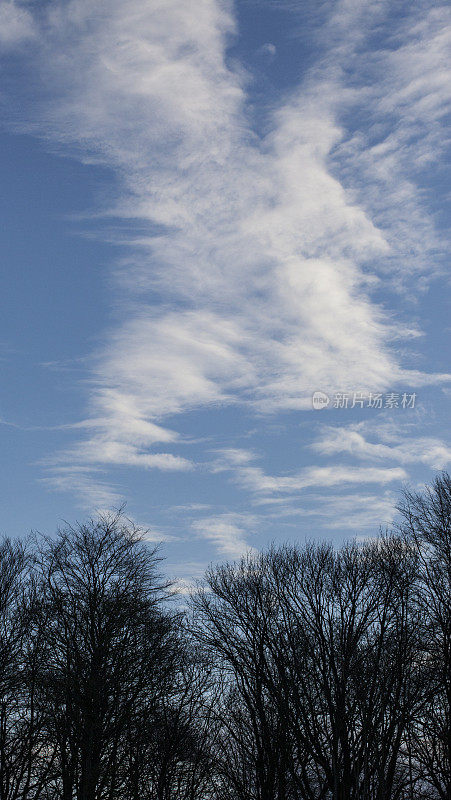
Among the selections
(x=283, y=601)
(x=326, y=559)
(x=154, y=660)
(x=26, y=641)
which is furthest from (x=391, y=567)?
(x=26, y=641)

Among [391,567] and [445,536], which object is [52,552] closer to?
[391,567]

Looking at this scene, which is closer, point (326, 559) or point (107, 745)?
point (107, 745)

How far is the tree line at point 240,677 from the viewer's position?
29.3 meters

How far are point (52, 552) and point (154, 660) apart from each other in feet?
25.5


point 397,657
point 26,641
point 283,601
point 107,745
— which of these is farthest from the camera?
point 283,601

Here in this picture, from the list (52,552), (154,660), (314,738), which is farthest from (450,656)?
(52,552)

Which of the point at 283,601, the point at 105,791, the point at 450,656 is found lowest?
the point at 105,791

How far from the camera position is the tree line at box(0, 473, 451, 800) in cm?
2927

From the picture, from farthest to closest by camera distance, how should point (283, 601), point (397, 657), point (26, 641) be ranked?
1. point (283, 601)
2. point (26, 641)
3. point (397, 657)

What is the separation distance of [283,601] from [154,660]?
838 centimetres

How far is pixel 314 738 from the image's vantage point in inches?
1289

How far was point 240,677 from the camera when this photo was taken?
35.8 meters

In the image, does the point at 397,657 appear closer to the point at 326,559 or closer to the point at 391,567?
the point at 391,567

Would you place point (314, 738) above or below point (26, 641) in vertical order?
below
